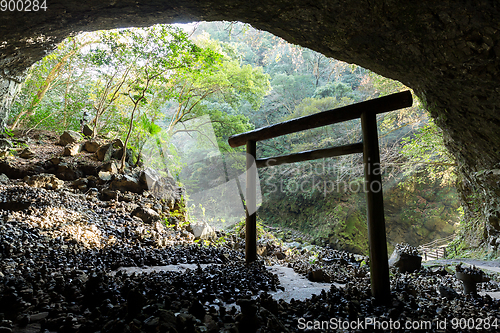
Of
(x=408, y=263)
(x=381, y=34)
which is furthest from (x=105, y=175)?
(x=408, y=263)

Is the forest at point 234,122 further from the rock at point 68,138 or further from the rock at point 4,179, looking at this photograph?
the rock at point 4,179

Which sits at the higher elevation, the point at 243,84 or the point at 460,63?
the point at 243,84

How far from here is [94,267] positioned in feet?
9.16

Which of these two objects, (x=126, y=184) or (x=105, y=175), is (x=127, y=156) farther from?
(x=126, y=184)

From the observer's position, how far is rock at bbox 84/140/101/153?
6449 millimetres

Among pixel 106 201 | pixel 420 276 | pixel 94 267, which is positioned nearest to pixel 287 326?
pixel 94 267

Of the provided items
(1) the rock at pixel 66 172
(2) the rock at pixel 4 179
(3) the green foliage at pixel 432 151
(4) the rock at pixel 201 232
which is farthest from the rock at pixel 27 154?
(3) the green foliage at pixel 432 151

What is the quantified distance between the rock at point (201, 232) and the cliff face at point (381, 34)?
163 inches

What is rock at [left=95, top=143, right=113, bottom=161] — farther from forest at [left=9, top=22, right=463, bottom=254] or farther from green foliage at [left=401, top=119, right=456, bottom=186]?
green foliage at [left=401, top=119, right=456, bottom=186]

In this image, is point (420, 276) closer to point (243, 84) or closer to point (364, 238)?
point (364, 238)

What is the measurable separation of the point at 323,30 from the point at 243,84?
8.69 meters

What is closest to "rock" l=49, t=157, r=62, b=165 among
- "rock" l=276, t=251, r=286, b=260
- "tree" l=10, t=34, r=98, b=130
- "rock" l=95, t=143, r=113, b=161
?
"rock" l=95, t=143, r=113, b=161

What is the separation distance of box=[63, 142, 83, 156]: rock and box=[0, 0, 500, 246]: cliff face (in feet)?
9.86

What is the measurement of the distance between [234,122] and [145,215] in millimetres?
7314
